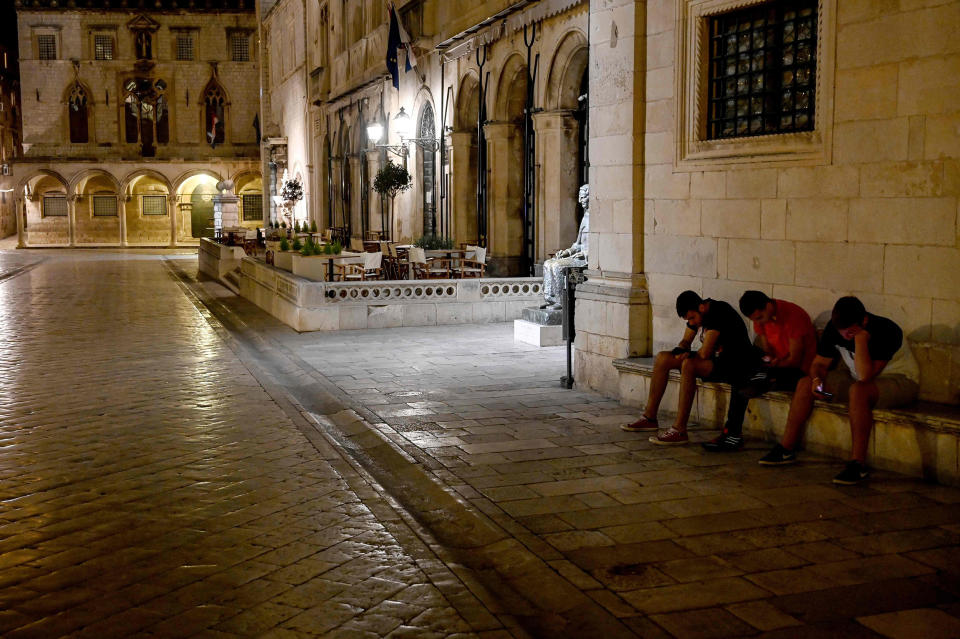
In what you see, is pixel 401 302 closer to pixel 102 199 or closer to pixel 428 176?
pixel 428 176

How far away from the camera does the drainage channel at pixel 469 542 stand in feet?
13.4

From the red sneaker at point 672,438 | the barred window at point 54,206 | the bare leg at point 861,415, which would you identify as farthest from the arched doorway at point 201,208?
the bare leg at point 861,415

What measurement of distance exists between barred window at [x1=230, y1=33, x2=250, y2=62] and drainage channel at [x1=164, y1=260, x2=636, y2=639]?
46.6 metres

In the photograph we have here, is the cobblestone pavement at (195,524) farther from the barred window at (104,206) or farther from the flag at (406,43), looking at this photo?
the barred window at (104,206)

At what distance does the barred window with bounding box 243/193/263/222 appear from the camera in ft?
173

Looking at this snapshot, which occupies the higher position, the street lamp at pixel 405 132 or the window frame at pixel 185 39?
the window frame at pixel 185 39

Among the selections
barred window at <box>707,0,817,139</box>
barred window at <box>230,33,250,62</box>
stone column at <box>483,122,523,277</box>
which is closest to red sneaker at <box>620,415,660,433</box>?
barred window at <box>707,0,817,139</box>

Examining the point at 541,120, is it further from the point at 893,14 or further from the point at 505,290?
the point at 893,14

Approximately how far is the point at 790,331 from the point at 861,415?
2.94 feet

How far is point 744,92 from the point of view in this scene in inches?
304

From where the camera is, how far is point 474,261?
17.9 metres

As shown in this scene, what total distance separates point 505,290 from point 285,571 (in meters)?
10.2

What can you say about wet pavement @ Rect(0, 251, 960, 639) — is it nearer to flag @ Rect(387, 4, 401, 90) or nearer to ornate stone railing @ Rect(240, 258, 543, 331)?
ornate stone railing @ Rect(240, 258, 543, 331)

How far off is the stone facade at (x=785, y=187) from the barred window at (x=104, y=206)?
46.3 meters
